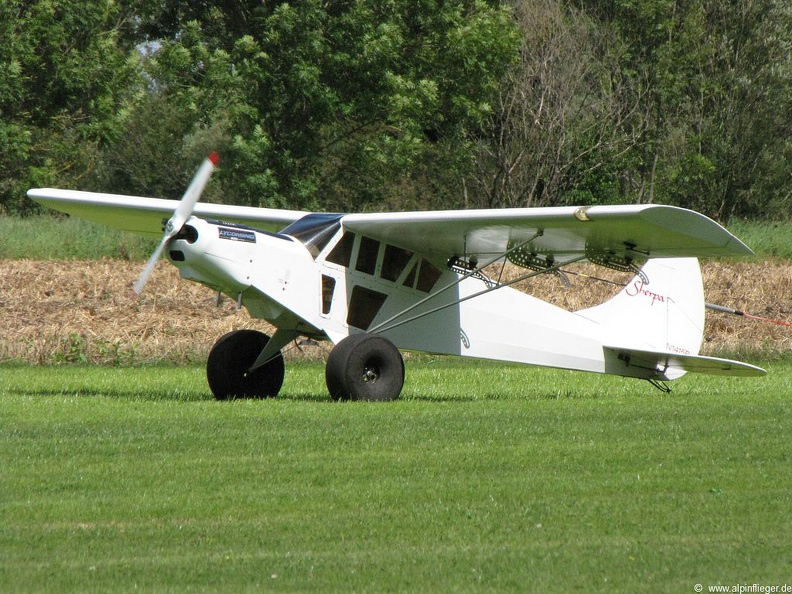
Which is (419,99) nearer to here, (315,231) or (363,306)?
(363,306)

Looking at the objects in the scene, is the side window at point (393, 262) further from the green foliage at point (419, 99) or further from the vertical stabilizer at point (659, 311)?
the green foliage at point (419, 99)

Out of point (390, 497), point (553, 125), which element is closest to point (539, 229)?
point (390, 497)

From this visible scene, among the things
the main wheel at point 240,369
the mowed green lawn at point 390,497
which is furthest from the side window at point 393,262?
the mowed green lawn at point 390,497

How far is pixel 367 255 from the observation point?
1498cm

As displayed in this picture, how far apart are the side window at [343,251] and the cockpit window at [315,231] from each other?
147mm

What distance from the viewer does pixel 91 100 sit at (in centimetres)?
3934

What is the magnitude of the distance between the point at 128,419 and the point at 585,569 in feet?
23.5

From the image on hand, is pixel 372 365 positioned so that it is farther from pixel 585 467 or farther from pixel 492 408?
pixel 585 467

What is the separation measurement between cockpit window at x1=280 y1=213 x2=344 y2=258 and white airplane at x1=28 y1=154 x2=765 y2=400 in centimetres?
2

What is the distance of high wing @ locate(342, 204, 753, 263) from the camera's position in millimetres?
12797

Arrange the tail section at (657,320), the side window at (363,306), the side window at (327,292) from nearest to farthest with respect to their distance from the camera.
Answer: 1. the side window at (327,292)
2. the side window at (363,306)
3. the tail section at (657,320)

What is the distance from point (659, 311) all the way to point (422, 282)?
4.10m

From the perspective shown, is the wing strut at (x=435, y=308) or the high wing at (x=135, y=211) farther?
the high wing at (x=135, y=211)

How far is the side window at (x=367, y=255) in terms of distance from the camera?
1488 cm
